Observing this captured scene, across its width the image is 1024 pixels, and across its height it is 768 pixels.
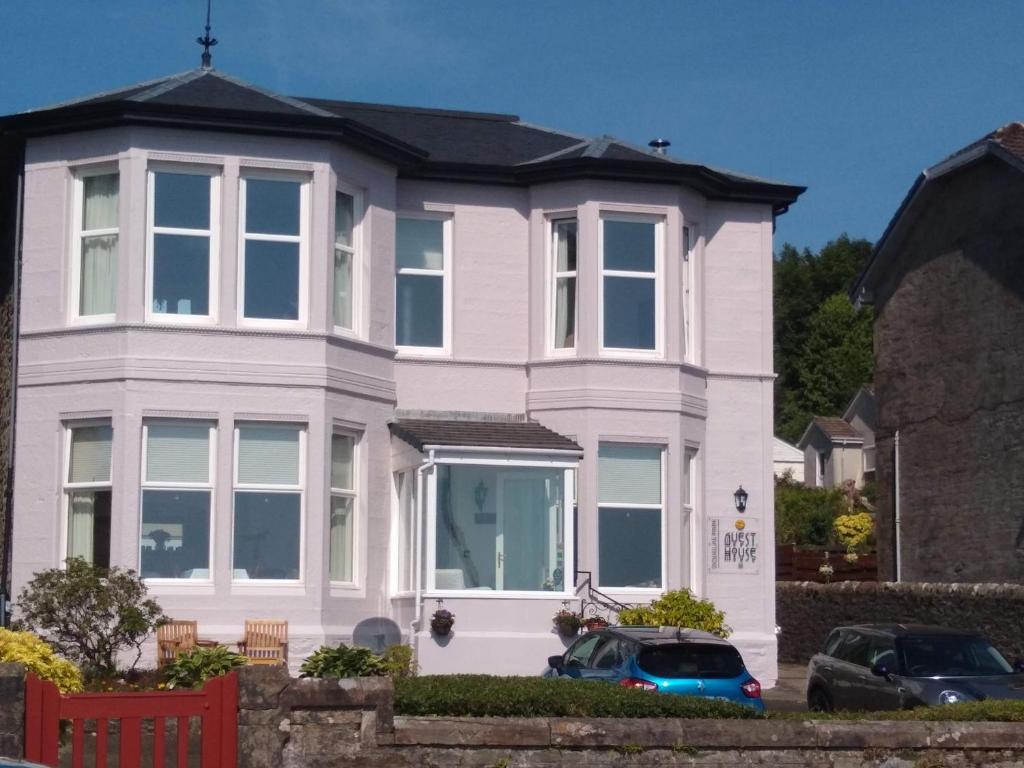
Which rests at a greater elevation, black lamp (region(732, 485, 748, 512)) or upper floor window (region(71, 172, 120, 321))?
upper floor window (region(71, 172, 120, 321))

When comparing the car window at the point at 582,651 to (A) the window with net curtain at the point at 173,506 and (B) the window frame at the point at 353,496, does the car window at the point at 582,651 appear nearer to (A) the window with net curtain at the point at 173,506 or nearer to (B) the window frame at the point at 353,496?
(B) the window frame at the point at 353,496

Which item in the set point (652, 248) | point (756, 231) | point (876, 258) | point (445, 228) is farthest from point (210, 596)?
point (876, 258)

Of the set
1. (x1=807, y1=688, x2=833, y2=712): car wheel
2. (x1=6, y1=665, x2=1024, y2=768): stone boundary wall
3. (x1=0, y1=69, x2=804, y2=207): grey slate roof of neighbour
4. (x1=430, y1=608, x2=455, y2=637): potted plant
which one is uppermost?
(x1=0, y1=69, x2=804, y2=207): grey slate roof of neighbour

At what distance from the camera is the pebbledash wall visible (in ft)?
67.6

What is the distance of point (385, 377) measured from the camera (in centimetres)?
2253

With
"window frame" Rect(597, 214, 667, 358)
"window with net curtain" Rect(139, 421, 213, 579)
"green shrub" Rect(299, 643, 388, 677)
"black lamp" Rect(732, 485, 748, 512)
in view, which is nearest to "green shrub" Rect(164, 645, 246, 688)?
"green shrub" Rect(299, 643, 388, 677)

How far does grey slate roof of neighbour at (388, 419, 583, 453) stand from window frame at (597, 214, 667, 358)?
60.7 inches

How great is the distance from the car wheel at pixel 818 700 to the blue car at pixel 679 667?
345cm

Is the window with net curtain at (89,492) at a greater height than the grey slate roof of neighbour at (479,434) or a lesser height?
lesser

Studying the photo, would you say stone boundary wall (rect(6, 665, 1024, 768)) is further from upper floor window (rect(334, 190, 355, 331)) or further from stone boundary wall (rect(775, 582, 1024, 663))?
stone boundary wall (rect(775, 582, 1024, 663))

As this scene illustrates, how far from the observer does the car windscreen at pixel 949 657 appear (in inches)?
719

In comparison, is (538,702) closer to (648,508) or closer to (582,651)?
(582,651)

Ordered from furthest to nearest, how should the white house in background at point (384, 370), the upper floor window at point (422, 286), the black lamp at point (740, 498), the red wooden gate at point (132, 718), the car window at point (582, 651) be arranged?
the black lamp at point (740, 498), the upper floor window at point (422, 286), the white house in background at point (384, 370), the car window at point (582, 651), the red wooden gate at point (132, 718)

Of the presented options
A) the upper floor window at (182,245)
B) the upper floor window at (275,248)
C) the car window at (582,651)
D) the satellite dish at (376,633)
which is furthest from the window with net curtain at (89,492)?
the car window at (582,651)
